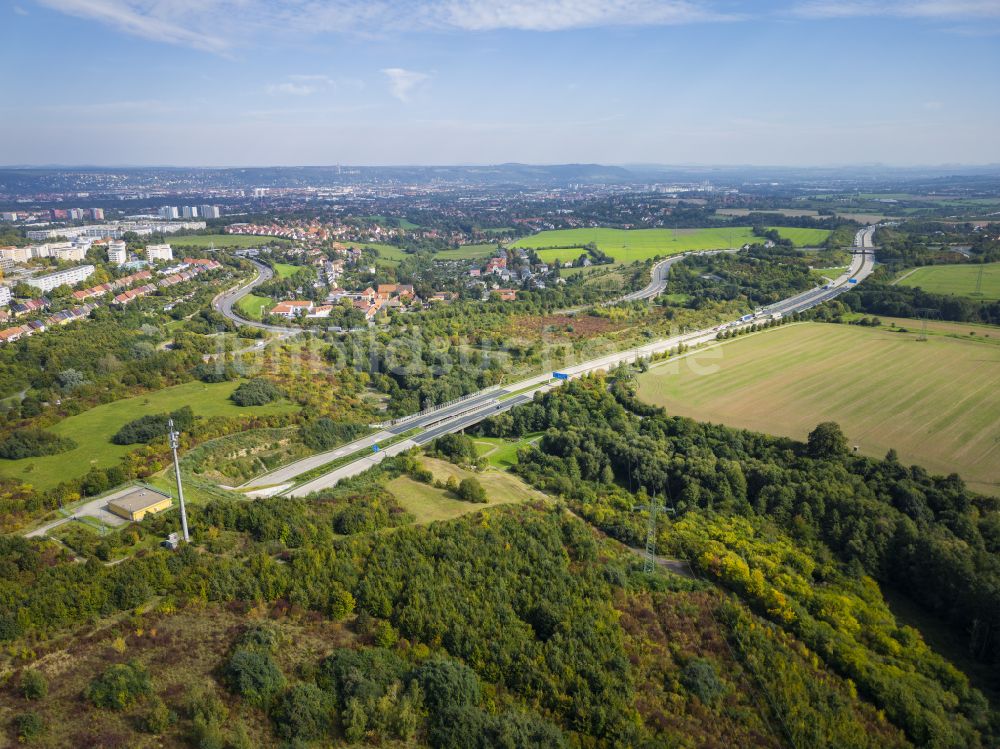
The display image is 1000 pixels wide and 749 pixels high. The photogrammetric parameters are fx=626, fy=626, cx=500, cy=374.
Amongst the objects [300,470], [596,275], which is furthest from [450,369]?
[596,275]

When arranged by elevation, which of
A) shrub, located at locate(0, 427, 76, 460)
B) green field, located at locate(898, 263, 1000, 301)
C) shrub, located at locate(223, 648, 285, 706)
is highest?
green field, located at locate(898, 263, 1000, 301)

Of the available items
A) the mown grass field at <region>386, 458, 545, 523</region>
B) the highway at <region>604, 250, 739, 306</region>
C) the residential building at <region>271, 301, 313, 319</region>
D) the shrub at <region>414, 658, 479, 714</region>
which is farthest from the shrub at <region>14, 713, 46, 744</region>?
Result: the highway at <region>604, 250, 739, 306</region>

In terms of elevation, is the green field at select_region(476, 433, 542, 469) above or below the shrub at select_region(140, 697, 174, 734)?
below

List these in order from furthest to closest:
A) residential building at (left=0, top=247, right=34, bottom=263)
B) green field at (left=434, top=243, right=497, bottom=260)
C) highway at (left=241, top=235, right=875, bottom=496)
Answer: green field at (left=434, top=243, right=497, bottom=260) < residential building at (left=0, top=247, right=34, bottom=263) < highway at (left=241, top=235, right=875, bottom=496)

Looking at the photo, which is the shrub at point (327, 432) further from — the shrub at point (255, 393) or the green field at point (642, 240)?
the green field at point (642, 240)

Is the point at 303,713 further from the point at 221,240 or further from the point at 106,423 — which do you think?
the point at 221,240

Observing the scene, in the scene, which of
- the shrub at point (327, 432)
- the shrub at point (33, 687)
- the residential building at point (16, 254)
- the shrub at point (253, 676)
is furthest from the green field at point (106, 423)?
the residential building at point (16, 254)

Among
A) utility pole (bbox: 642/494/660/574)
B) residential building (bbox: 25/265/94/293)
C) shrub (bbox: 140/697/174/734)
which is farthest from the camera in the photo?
residential building (bbox: 25/265/94/293)

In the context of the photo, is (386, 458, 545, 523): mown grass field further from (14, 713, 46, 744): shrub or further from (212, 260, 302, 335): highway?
(212, 260, 302, 335): highway
